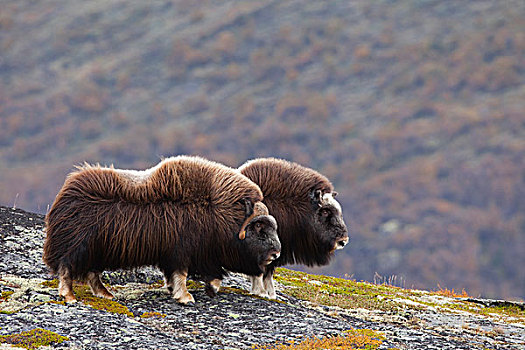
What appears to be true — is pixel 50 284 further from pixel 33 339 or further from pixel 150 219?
pixel 33 339

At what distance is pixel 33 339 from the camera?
4.76 meters

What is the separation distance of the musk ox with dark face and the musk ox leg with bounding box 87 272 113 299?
2005mm

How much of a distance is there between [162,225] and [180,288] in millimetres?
689

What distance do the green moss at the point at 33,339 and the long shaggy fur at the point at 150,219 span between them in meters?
1.32

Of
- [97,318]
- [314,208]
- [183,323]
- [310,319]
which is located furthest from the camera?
[314,208]

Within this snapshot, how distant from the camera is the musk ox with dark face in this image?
771cm

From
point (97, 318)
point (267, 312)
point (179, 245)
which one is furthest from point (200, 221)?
point (97, 318)

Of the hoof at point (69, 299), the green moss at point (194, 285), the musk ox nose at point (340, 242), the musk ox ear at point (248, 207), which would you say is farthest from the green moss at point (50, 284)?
the musk ox nose at point (340, 242)

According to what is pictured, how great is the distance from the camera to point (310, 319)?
252 inches

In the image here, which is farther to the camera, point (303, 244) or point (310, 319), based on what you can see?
point (303, 244)

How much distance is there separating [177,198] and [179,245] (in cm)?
51

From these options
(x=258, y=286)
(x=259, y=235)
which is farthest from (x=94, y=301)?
(x=258, y=286)

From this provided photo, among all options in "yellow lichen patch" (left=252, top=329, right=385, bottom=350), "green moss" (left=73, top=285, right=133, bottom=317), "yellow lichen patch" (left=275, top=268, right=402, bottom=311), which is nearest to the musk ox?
"green moss" (left=73, top=285, right=133, bottom=317)

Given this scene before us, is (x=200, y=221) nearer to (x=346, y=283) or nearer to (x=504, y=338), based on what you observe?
(x=504, y=338)
